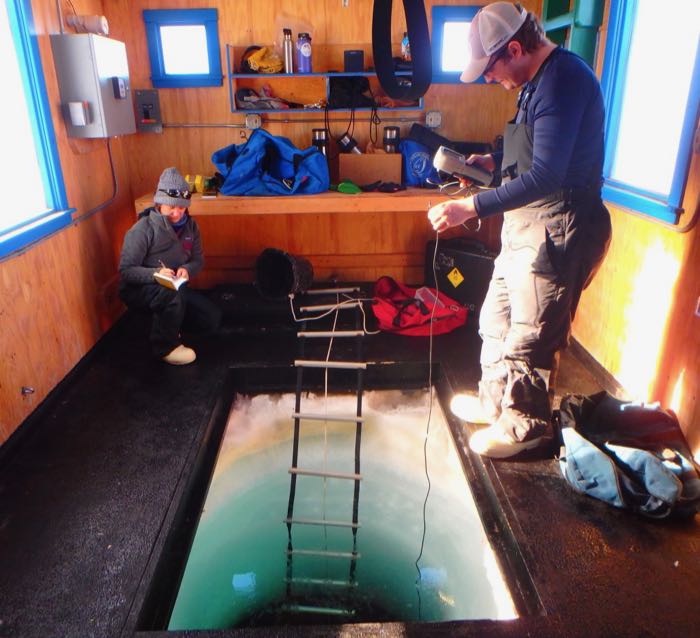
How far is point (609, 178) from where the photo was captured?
2969 millimetres

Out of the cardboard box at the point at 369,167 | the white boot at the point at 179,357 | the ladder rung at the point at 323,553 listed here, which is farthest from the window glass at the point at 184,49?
the ladder rung at the point at 323,553

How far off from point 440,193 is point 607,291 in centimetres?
121

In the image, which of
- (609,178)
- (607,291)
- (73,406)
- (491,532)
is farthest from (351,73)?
(491,532)

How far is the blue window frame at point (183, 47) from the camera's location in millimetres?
3684

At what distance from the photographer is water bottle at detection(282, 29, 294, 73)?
365cm

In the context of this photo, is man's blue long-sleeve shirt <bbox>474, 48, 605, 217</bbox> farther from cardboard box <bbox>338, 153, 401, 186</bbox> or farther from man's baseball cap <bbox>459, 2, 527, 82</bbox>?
cardboard box <bbox>338, 153, 401, 186</bbox>

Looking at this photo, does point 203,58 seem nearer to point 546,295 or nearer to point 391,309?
point 391,309

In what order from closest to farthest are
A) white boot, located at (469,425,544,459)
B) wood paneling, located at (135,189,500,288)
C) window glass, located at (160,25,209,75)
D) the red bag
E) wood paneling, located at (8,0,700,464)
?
white boot, located at (469,425,544,459), wood paneling, located at (8,0,700,464), the red bag, window glass, located at (160,25,209,75), wood paneling, located at (135,189,500,288)

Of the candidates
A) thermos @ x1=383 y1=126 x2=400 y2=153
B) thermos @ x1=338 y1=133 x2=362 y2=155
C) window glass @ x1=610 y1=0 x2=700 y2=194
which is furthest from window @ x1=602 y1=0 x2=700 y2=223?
thermos @ x1=338 y1=133 x2=362 y2=155

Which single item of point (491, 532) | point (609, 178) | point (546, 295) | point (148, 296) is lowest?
point (491, 532)

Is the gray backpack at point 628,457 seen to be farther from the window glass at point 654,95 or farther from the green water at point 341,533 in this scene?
the window glass at point 654,95

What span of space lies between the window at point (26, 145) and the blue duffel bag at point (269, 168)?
40.0 inches

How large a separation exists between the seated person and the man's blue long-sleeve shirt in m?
1.75

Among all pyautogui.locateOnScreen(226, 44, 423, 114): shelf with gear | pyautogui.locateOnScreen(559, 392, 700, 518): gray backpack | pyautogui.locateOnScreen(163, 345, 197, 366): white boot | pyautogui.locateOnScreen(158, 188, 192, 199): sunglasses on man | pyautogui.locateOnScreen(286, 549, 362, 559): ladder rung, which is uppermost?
pyautogui.locateOnScreen(226, 44, 423, 114): shelf with gear
